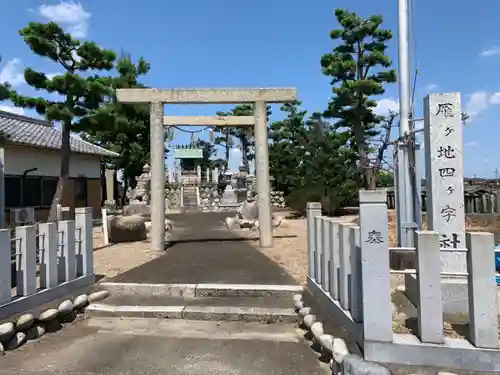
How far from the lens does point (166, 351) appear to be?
424 centimetres

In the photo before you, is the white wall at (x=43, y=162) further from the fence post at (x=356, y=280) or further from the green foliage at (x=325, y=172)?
the fence post at (x=356, y=280)

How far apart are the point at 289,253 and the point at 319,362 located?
563cm

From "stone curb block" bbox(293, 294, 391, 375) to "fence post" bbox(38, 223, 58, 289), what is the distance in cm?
332

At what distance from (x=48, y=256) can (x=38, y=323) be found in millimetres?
920

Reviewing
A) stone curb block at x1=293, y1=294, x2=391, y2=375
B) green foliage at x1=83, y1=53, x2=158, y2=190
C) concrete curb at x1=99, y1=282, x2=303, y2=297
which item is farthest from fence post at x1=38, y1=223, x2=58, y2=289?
green foliage at x1=83, y1=53, x2=158, y2=190

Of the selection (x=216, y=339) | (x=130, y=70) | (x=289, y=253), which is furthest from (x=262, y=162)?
(x=130, y=70)

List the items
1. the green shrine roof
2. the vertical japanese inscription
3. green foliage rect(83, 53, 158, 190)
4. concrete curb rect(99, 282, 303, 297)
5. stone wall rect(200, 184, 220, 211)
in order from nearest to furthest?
the vertical japanese inscription
concrete curb rect(99, 282, 303, 297)
green foliage rect(83, 53, 158, 190)
stone wall rect(200, 184, 220, 211)
the green shrine roof

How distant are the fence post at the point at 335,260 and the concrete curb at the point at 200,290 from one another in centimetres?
138

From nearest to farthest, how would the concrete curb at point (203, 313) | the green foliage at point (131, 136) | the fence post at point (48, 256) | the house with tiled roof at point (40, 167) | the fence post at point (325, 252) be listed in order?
the fence post at point (325, 252) < the concrete curb at point (203, 313) < the fence post at point (48, 256) < the house with tiled roof at point (40, 167) < the green foliage at point (131, 136)

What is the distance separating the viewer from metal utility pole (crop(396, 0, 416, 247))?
6.71 m

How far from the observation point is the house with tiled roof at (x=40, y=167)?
1531 centimetres

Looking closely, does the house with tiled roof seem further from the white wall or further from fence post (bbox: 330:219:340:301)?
fence post (bbox: 330:219:340:301)

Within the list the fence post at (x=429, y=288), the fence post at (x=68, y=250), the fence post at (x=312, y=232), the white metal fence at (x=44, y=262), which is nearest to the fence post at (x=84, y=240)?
the white metal fence at (x=44, y=262)

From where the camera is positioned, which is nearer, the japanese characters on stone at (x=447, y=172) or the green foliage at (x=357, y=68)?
the japanese characters on stone at (x=447, y=172)
